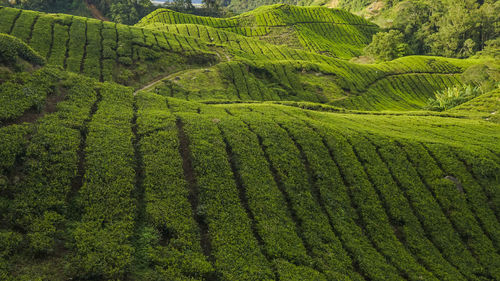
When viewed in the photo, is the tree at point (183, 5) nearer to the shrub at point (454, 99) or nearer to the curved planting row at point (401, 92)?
the curved planting row at point (401, 92)

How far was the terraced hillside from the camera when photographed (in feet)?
307

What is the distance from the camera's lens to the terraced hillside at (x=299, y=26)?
93562 millimetres

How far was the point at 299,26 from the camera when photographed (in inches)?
4205

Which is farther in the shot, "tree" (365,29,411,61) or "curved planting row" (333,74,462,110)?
"tree" (365,29,411,61)

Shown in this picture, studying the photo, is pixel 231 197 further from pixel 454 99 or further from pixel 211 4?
pixel 211 4

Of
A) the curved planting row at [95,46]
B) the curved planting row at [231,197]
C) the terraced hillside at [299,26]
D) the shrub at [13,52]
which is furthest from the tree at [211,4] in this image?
the shrub at [13,52]

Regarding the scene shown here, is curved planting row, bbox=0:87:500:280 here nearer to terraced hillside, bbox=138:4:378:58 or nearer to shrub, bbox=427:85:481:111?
shrub, bbox=427:85:481:111

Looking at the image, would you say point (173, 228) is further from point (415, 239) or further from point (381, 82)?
point (381, 82)

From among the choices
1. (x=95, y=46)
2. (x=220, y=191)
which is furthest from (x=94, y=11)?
(x=220, y=191)

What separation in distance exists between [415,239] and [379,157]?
257 inches

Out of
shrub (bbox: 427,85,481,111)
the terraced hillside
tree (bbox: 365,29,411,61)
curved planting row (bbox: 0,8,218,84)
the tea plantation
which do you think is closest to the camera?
the tea plantation

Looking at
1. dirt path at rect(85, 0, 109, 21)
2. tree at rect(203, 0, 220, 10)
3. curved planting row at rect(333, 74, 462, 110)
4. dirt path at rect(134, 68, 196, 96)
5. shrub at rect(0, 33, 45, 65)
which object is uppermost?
tree at rect(203, 0, 220, 10)

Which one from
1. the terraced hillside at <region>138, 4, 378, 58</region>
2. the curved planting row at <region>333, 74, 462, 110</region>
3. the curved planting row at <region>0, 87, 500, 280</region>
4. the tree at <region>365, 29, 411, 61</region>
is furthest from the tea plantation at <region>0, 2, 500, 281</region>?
the terraced hillside at <region>138, 4, 378, 58</region>

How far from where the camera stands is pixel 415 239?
15016mm
